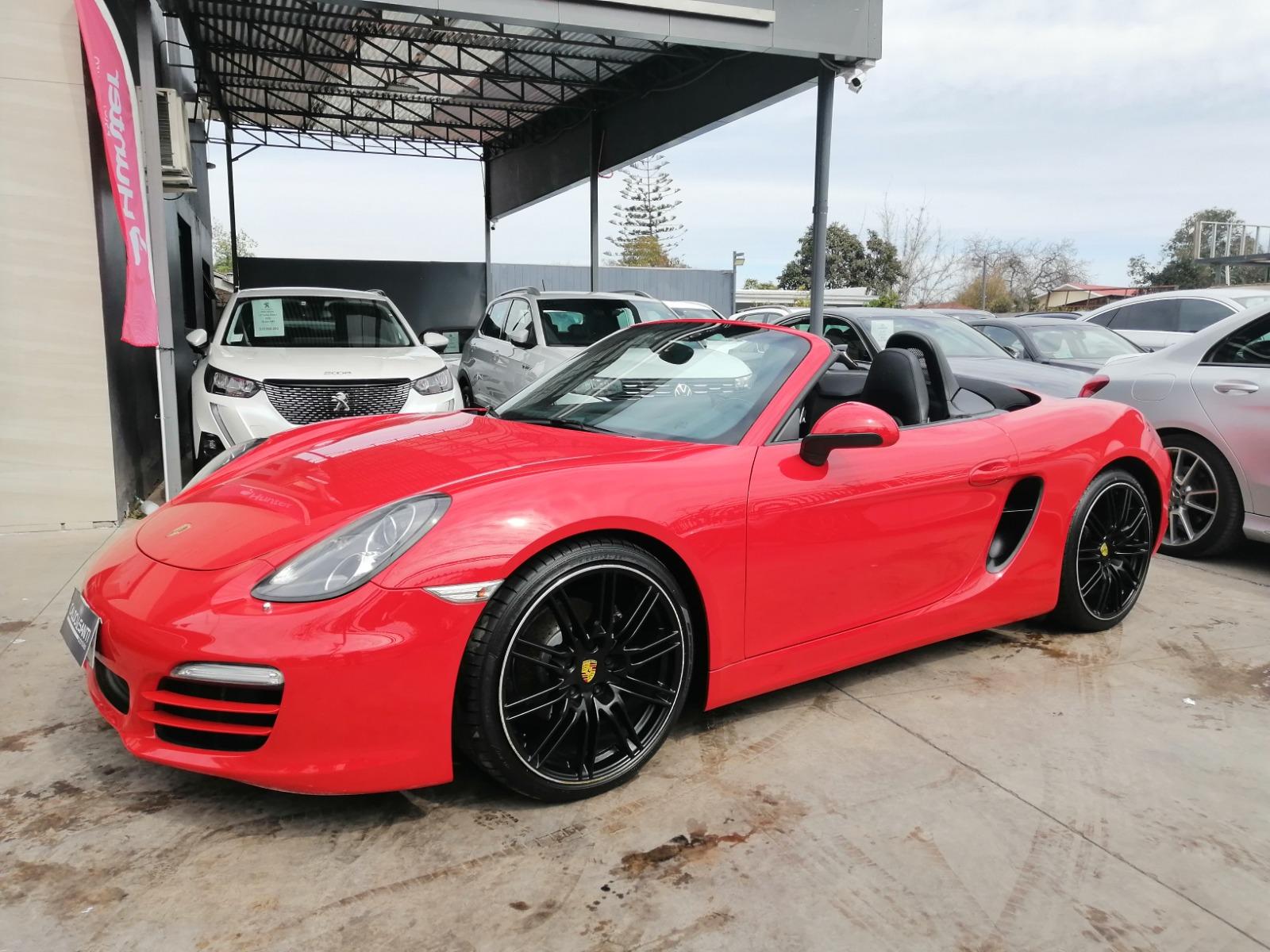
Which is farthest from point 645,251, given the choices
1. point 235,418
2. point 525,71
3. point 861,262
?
point 235,418

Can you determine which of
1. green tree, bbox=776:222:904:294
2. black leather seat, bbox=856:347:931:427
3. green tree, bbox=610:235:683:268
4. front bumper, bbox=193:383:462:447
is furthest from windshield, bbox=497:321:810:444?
green tree, bbox=610:235:683:268

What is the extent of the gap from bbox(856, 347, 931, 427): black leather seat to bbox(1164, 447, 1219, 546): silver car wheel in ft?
8.81

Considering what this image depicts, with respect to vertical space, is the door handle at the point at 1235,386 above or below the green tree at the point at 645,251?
below

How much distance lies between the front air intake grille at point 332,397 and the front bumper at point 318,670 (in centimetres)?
413

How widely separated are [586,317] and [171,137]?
401cm

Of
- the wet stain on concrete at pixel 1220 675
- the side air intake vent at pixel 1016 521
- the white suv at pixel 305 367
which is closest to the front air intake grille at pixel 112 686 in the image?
the side air intake vent at pixel 1016 521

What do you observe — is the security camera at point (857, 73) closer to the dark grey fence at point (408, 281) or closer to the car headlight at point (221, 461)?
the car headlight at point (221, 461)

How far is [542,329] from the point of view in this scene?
29.6ft

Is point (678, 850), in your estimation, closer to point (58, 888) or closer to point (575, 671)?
point (575, 671)

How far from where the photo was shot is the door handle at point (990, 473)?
3.26 meters

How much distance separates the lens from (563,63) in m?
12.9

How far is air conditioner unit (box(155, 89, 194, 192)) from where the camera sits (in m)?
6.75

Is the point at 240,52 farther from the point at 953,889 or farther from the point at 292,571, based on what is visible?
the point at 953,889

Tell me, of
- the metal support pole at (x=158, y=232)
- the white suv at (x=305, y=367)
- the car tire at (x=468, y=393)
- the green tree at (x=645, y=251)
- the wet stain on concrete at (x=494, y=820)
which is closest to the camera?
the wet stain on concrete at (x=494, y=820)
